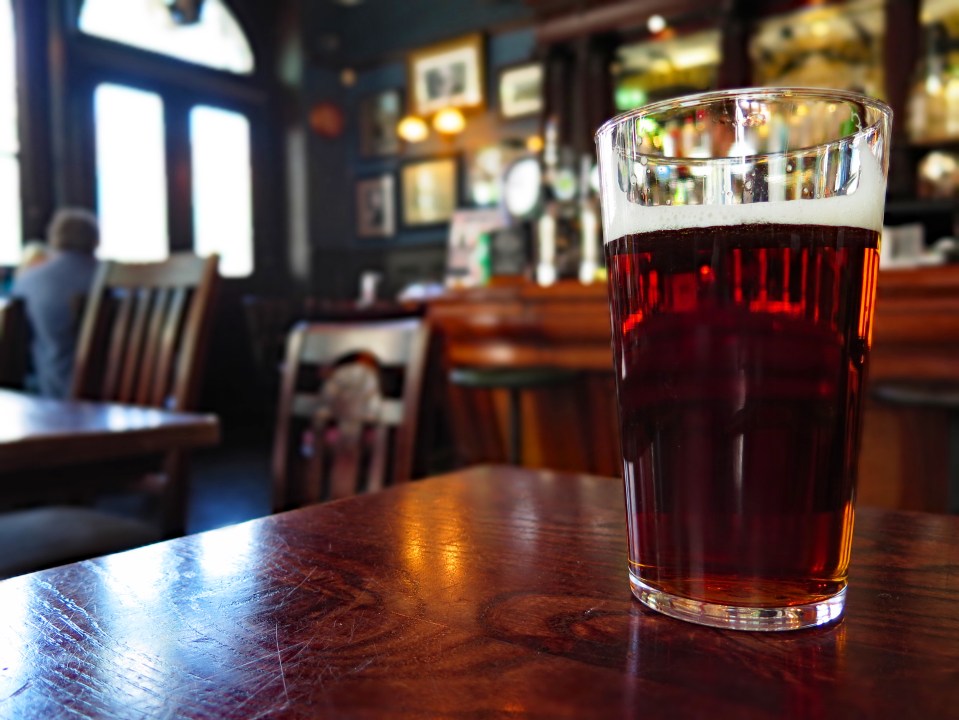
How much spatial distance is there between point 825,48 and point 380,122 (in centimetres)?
425

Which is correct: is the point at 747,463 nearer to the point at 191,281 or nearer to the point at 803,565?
the point at 803,565

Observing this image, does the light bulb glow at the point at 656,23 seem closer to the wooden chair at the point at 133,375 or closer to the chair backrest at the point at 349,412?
the wooden chair at the point at 133,375

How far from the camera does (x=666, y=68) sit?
534 cm

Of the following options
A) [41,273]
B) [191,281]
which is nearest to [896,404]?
[191,281]

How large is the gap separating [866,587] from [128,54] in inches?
286

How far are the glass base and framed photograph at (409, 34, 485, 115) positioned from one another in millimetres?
6858

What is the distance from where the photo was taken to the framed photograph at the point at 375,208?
777 centimetres

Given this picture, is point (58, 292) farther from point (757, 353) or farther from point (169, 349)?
point (757, 353)

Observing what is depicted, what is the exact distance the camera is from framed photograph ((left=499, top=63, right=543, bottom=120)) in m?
6.60

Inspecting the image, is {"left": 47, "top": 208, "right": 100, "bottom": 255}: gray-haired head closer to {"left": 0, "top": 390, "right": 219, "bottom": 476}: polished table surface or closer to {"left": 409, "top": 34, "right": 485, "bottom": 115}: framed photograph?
{"left": 0, "top": 390, "right": 219, "bottom": 476}: polished table surface

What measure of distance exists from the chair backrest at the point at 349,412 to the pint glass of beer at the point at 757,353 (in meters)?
0.90

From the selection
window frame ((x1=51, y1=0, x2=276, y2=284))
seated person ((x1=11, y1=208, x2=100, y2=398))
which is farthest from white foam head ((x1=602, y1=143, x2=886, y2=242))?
window frame ((x1=51, y1=0, x2=276, y2=284))

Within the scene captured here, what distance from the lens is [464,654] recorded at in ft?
1.13

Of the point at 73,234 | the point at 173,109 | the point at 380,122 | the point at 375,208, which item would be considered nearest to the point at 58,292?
the point at 73,234
